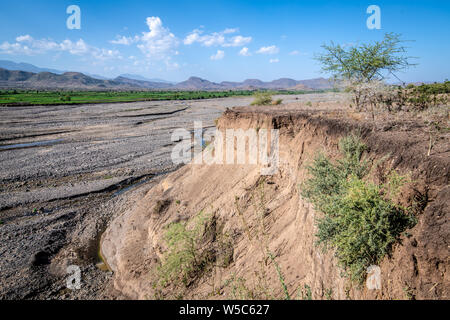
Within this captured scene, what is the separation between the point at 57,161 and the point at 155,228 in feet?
56.4

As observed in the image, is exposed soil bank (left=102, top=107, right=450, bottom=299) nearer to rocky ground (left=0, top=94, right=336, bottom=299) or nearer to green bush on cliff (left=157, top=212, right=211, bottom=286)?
green bush on cliff (left=157, top=212, right=211, bottom=286)

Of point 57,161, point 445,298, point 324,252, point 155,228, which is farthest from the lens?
point 57,161

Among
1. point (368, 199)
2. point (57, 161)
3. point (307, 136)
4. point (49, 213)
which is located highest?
point (307, 136)

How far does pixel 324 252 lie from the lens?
4828mm

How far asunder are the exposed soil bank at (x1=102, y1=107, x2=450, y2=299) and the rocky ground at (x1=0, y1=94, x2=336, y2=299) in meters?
1.38

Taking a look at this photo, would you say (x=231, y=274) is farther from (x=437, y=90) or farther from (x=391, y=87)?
(x=437, y=90)

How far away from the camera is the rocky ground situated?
9562 mm

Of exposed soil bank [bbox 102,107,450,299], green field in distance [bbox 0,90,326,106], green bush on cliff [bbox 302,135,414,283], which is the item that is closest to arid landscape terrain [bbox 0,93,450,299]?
exposed soil bank [bbox 102,107,450,299]

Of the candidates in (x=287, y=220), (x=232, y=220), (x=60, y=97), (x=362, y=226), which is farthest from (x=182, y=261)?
(x=60, y=97)

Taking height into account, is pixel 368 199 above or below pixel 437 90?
below

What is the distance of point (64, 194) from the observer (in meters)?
16.2

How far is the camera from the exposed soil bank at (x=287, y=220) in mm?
3707

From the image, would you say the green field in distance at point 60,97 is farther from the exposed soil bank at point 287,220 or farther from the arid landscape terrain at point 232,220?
the exposed soil bank at point 287,220

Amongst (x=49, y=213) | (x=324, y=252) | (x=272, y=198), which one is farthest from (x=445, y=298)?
(x=49, y=213)
